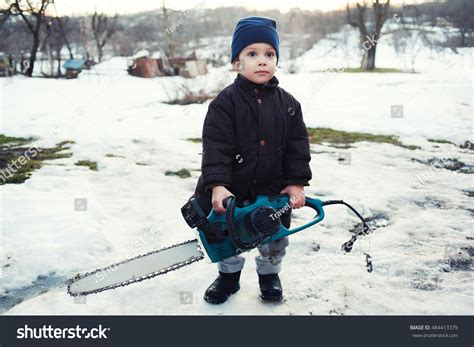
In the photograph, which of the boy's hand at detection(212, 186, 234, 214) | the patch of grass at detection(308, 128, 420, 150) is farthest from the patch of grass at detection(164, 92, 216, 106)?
the boy's hand at detection(212, 186, 234, 214)

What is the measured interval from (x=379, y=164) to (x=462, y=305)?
2.59m

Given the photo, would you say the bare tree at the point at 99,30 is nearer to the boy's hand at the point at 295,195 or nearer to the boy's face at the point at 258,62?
the boy's face at the point at 258,62

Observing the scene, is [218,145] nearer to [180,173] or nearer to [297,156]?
[297,156]

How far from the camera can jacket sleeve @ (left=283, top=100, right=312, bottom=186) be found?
2.00 m

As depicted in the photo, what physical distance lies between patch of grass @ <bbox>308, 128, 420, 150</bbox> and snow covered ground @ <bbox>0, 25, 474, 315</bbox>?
0.72 feet

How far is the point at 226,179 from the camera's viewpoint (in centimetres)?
184

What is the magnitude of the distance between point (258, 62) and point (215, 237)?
856 millimetres

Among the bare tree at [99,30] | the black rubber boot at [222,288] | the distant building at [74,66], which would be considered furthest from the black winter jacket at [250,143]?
the bare tree at [99,30]

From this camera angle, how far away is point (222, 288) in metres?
2.11

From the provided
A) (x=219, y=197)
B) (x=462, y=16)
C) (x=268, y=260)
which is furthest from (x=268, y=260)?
(x=462, y=16)

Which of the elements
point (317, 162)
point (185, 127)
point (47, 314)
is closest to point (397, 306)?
point (47, 314)

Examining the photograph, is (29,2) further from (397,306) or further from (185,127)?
(397,306)

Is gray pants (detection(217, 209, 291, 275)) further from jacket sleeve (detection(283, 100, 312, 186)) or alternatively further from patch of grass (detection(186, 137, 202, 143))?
patch of grass (detection(186, 137, 202, 143))

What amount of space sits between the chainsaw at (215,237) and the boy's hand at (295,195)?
3 centimetres
